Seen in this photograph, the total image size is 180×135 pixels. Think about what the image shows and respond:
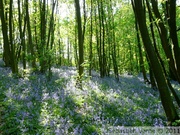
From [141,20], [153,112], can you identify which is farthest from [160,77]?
[153,112]

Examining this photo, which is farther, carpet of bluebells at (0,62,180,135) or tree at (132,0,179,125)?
carpet of bluebells at (0,62,180,135)

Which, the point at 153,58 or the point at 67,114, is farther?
the point at 67,114

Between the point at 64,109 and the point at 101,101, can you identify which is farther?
the point at 101,101

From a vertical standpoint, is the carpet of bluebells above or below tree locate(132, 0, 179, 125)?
below

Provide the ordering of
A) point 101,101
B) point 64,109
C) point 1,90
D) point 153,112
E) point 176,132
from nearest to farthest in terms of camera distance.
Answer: point 176,132 → point 64,109 → point 153,112 → point 101,101 → point 1,90

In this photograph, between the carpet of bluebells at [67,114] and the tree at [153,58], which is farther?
the carpet of bluebells at [67,114]

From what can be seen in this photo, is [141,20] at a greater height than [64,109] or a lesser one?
greater

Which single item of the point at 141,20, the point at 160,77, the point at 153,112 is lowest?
the point at 153,112

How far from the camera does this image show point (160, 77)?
532 cm

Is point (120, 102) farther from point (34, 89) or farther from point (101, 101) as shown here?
point (34, 89)

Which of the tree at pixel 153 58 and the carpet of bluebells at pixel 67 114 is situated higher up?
the tree at pixel 153 58

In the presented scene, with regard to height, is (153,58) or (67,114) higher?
(153,58)

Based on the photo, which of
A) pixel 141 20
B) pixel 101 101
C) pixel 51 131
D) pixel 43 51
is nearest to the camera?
pixel 141 20

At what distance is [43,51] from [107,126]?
349 inches
